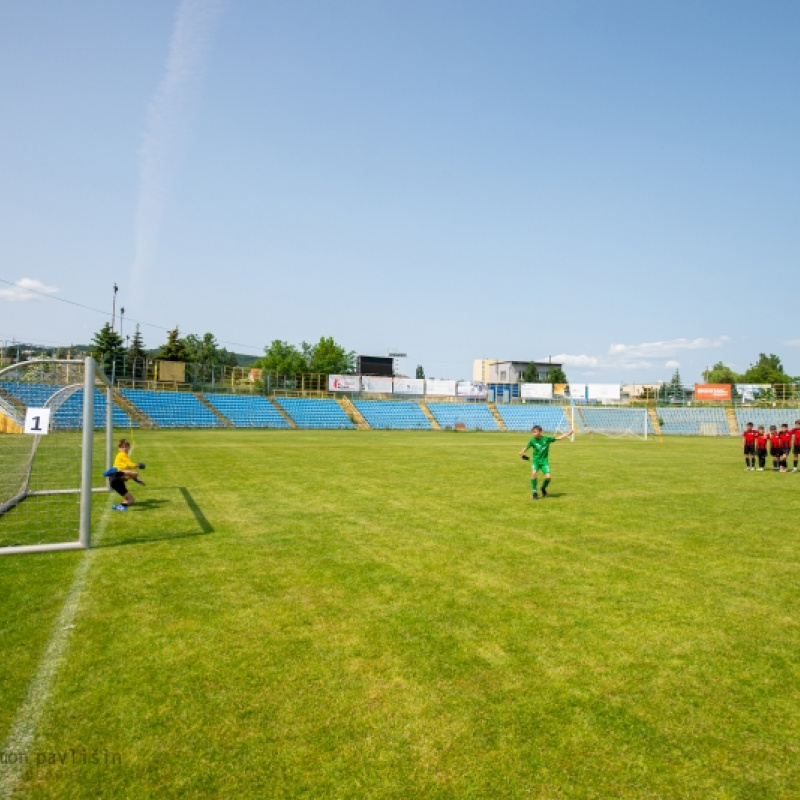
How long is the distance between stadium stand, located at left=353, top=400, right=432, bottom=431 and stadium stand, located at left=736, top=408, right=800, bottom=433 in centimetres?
3833

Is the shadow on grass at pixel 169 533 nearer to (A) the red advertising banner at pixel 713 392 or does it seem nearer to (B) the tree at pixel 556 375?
(A) the red advertising banner at pixel 713 392

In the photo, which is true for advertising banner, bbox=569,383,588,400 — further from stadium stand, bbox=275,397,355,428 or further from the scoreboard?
stadium stand, bbox=275,397,355,428

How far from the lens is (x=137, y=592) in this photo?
6660 millimetres

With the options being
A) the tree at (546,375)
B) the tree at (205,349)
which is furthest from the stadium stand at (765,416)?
the tree at (205,349)

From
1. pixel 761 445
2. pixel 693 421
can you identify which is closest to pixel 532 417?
pixel 693 421

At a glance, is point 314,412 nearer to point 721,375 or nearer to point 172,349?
point 172,349

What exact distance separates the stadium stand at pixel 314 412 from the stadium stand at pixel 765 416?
47615 millimetres

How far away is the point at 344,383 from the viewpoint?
70250 mm

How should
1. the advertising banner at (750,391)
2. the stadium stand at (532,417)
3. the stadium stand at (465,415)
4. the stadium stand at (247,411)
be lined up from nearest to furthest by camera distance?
the stadium stand at (247,411)
the stadium stand at (465,415)
the stadium stand at (532,417)
the advertising banner at (750,391)

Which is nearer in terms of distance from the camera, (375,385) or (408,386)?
(375,385)

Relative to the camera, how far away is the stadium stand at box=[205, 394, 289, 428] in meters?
57.2

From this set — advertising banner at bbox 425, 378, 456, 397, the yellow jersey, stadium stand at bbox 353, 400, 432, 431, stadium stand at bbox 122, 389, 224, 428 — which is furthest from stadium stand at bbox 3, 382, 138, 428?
advertising banner at bbox 425, 378, 456, 397

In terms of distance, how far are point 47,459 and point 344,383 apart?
1980 inches

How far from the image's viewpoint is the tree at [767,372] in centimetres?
11678
